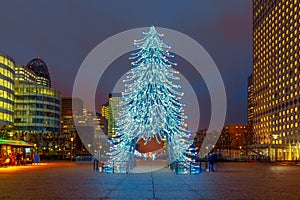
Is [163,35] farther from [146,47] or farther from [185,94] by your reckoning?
[185,94]

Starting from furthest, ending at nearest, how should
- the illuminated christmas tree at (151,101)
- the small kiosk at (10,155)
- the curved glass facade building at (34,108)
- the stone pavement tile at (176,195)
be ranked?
the curved glass facade building at (34,108)
the small kiosk at (10,155)
the illuminated christmas tree at (151,101)
the stone pavement tile at (176,195)

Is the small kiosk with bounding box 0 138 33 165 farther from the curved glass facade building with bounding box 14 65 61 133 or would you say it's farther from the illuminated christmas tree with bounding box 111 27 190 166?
the curved glass facade building with bounding box 14 65 61 133

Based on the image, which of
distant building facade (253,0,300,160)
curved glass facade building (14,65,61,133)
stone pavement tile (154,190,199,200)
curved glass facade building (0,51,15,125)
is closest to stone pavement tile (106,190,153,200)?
stone pavement tile (154,190,199,200)

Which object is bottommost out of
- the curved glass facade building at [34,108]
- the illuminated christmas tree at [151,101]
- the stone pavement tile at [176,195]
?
the stone pavement tile at [176,195]

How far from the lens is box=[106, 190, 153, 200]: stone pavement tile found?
54.3 ft

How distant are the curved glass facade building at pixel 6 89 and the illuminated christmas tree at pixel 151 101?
3250 inches

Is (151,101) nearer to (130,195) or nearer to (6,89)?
(130,195)

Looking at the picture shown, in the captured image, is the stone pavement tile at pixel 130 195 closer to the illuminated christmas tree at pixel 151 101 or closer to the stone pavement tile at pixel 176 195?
the stone pavement tile at pixel 176 195

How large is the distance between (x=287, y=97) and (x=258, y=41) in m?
40.6

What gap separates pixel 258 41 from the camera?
6811 inches

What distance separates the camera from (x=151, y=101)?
1361 inches

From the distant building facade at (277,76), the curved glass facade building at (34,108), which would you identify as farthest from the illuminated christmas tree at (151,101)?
the curved glass facade building at (34,108)

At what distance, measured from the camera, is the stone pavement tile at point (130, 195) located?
54.3 feet

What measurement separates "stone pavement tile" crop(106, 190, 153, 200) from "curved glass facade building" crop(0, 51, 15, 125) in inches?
3880
